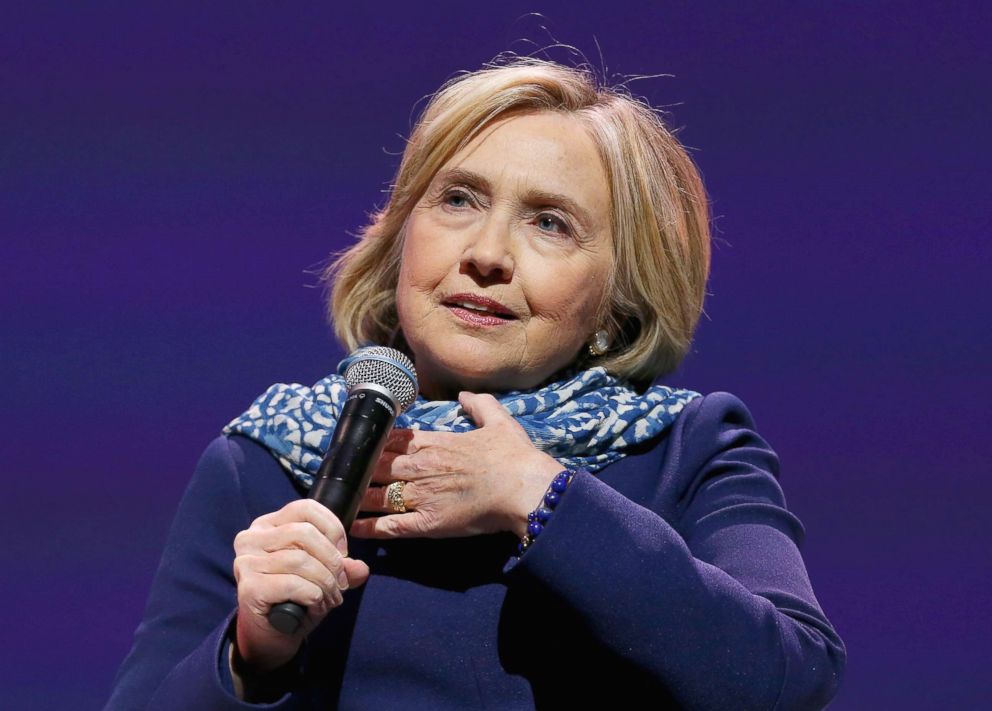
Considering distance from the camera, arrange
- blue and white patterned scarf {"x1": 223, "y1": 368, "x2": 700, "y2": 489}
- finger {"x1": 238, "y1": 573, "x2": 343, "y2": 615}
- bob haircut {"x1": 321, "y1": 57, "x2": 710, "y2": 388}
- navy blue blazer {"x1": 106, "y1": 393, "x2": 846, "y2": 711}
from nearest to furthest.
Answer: finger {"x1": 238, "y1": 573, "x2": 343, "y2": 615} → navy blue blazer {"x1": 106, "y1": 393, "x2": 846, "y2": 711} → blue and white patterned scarf {"x1": 223, "y1": 368, "x2": 700, "y2": 489} → bob haircut {"x1": 321, "y1": 57, "x2": 710, "y2": 388}

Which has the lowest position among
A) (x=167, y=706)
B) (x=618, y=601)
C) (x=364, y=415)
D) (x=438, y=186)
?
(x=167, y=706)

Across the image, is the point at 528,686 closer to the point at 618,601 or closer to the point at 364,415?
the point at 618,601

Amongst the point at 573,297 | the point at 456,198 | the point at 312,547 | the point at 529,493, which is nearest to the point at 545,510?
the point at 529,493

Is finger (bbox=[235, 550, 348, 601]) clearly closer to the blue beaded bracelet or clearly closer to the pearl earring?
the blue beaded bracelet

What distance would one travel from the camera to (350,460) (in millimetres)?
1366

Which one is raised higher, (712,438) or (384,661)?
(712,438)

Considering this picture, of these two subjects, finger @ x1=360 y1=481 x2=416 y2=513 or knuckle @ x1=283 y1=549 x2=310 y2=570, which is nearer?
knuckle @ x1=283 y1=549 x2=310 y2=570

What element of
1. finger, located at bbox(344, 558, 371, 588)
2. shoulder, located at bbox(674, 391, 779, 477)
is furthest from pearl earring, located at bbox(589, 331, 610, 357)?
finger, located at bbox(344, 558, 371, 588)

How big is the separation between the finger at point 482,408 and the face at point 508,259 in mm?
86

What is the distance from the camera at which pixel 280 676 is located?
59.6 inches

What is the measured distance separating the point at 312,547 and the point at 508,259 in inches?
23.5

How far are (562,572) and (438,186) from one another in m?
0.64

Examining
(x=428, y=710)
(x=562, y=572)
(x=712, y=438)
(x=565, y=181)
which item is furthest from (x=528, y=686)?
(x=565, y=181)

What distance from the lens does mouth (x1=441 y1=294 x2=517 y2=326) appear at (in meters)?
1.78
